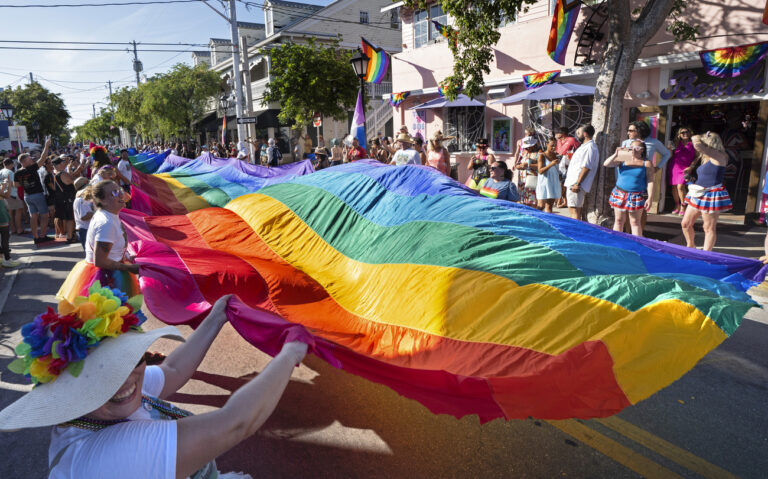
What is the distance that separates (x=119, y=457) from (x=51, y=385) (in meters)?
0.34

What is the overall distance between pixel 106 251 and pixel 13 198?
9.70m

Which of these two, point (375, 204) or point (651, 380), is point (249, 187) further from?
point (651, 380)

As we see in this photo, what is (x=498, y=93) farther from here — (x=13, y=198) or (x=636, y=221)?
(x=13, y=198)

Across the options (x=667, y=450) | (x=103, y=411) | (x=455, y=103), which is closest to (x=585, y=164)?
(x=667, y=450)

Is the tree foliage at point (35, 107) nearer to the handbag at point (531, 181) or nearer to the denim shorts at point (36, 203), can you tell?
the denim shorts at point (36, 203)

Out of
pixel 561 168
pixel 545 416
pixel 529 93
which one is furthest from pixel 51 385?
pixel 529 93

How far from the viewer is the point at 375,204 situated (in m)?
4.91

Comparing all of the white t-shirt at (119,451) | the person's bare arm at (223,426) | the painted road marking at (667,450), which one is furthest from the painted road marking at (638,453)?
the white t-shirt at (119,451)

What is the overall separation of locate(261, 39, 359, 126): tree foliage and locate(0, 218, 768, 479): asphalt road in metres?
17.6

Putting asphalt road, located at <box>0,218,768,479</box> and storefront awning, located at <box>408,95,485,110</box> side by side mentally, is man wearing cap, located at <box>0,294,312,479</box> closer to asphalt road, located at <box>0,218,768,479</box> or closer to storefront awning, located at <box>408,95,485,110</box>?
asphalt road, located at <box>0,218,768,479</box>

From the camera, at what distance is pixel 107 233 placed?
4250 mm

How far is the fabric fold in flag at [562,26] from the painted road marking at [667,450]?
33.8ft

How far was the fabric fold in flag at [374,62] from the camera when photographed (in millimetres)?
13641

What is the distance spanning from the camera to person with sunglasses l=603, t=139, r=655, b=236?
723 cm
